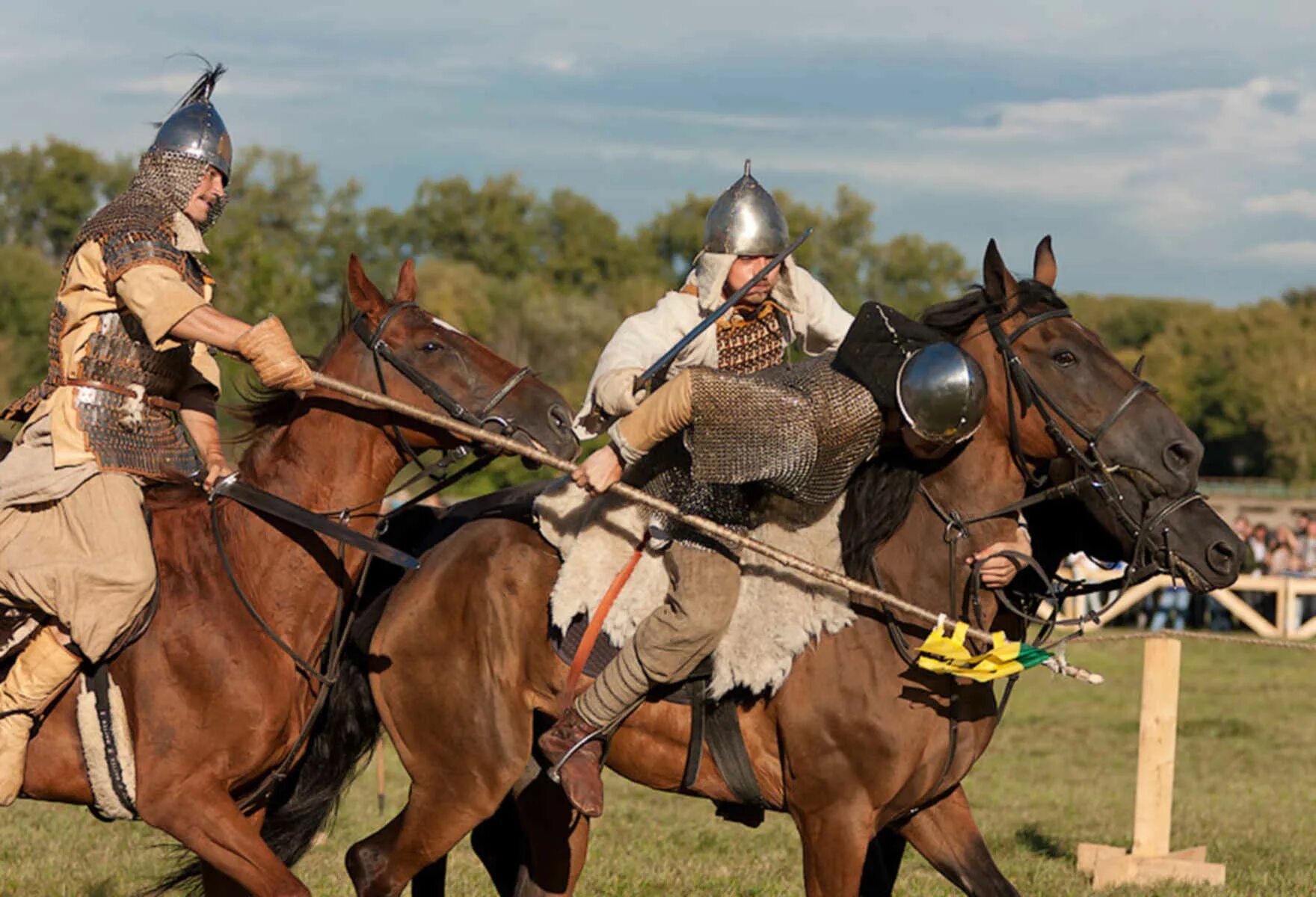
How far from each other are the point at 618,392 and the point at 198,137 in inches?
67.6

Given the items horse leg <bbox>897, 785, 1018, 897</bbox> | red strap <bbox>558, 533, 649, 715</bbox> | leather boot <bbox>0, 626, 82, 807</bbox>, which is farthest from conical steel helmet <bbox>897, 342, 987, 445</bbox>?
leather boot <bbox>0, 626, 82, 807</bbox>

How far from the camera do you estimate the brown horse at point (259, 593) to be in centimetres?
550

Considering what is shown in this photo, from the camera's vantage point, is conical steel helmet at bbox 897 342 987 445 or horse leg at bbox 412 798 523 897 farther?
horse leg at bbox 412 798 523 897

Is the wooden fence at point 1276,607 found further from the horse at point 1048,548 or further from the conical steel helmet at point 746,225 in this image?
the conical steel helmet at point 746,225

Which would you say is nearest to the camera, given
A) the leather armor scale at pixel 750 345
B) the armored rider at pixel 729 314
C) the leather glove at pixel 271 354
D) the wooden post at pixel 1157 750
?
the leather glove at pixel 271 354

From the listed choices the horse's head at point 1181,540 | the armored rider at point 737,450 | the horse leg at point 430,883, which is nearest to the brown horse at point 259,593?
the armored rider at point 737,450

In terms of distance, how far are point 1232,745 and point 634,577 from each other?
11308 mm

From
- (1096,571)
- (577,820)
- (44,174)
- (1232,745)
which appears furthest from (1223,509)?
(44,174)

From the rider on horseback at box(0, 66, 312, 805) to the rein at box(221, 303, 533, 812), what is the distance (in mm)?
387

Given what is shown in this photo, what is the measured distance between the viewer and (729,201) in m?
6.13

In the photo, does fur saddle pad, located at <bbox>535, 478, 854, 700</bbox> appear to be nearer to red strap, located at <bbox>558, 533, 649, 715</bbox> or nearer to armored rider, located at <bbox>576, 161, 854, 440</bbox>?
red strap, located at <bbox>558, 533, 649, 715</bbox>

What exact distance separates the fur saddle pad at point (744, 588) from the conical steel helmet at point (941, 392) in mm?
732

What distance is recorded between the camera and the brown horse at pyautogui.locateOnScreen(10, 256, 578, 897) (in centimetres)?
550

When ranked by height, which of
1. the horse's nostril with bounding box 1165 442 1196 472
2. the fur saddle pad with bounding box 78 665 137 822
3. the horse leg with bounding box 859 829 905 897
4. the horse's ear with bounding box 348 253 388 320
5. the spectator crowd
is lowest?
the spectator crowd
